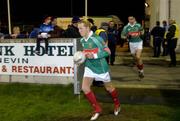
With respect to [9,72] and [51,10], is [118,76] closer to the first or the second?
[9,72]

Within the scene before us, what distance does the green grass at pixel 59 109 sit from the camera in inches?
394

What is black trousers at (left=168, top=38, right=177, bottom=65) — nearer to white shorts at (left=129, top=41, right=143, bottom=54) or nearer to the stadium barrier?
white shorts at (left=129, top=41, right=143, bottom=54)

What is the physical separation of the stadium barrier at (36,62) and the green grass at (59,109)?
693 mm

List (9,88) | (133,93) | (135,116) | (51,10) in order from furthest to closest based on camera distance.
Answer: (51,10) → (9,88) → (133,93) → (135,116)

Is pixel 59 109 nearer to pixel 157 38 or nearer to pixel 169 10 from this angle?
pixel 157 38

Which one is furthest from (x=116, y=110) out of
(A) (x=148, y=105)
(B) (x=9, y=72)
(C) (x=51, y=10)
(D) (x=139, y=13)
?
(D) (x=139, y=13)

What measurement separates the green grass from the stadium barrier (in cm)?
69

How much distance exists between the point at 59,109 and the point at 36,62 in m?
3.55

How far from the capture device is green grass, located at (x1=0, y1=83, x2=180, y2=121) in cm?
1000

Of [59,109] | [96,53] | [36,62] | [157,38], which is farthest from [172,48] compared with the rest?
[96,53]

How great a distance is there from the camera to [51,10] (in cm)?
4100

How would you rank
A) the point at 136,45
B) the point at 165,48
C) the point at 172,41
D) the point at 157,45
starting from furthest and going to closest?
1. the point at 157,45
2. the point at 165,48
3. the point at 172,41
4. the point at 136,45

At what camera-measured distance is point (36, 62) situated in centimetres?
1420

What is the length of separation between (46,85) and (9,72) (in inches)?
51.3
